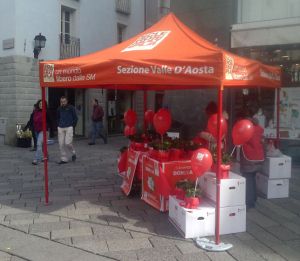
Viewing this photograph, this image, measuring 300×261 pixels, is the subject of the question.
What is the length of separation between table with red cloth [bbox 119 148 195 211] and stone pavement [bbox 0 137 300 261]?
0.63 ft

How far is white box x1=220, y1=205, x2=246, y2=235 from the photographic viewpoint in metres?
5.07

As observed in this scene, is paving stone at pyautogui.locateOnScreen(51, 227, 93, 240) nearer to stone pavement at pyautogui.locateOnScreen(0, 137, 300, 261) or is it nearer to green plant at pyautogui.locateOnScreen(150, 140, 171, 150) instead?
stone pavement at pyautogui.locateOnScreen(0, 137, 300, 261)

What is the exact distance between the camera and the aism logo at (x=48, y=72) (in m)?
5.82

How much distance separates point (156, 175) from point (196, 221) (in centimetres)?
116

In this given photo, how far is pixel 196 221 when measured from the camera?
16.1 feet

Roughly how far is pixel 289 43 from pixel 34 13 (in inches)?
363

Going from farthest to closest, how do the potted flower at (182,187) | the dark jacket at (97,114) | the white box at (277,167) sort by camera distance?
the dark jacket at (97,114), the white box at (277,167), the potted flower at (182,187)

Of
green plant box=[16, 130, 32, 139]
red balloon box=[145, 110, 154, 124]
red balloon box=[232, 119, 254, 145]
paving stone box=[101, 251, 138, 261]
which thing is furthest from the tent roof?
green plant box=[16, 130, 32, 139]

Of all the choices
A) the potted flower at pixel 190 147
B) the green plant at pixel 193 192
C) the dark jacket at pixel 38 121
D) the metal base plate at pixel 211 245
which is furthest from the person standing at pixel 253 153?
the dark jacket at pixel 38 121

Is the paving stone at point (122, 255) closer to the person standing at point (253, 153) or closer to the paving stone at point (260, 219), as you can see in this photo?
the paving stone at point (260, 219)

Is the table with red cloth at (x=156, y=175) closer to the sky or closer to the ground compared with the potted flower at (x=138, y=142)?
closer to the ground

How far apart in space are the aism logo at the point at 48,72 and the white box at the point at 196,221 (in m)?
2.63

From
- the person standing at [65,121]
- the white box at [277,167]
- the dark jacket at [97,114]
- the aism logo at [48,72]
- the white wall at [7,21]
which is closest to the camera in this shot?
the aism logo at [48,72]

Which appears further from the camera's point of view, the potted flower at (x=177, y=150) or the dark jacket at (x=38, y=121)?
the dark jacket at (x=38, y=121)
